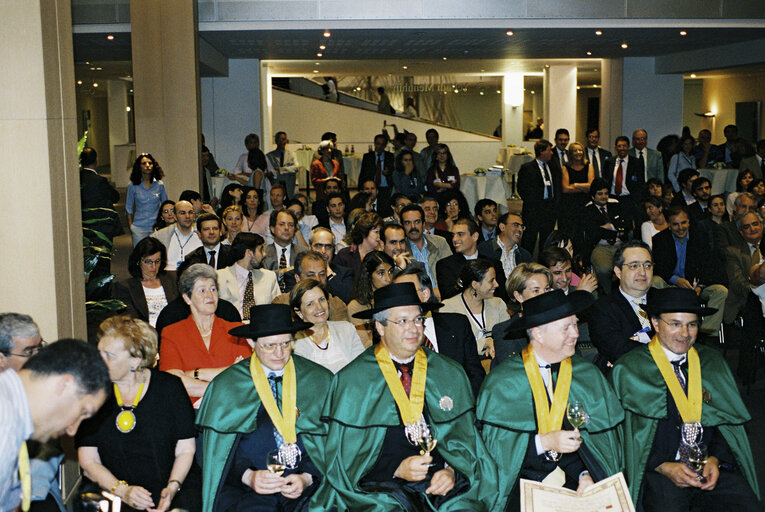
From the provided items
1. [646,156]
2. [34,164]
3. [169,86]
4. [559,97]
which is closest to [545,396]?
[34,164]

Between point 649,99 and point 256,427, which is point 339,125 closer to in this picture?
point 649,99

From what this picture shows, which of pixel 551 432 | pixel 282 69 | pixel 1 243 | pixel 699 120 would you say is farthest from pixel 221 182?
pixel 699 120

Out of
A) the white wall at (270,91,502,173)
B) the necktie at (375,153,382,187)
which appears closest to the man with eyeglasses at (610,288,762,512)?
the necktie at (375,153,382,187)

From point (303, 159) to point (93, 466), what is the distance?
1872cm

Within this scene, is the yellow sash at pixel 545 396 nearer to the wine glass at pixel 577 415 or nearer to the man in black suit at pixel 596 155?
the wine glass at pixel 577 415

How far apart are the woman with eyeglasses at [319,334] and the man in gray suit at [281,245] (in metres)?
2.53

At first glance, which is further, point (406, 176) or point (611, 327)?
point (406, 176)

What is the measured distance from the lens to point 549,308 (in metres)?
4.16

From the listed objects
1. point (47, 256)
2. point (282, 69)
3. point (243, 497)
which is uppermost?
point (282, 69)

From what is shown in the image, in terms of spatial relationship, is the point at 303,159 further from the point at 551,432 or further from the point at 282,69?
the point at 551,432

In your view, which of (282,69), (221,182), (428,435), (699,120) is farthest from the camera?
(699,120)

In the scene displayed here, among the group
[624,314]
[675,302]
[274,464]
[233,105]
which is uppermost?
[233,105]

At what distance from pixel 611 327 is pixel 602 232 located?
4108 mm

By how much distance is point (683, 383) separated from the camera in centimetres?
454
